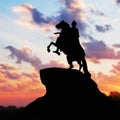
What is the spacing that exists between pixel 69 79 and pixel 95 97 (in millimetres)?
2491

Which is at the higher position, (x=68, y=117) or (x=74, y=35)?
(x=74, y=35)

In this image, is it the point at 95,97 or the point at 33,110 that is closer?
the point at 95,97

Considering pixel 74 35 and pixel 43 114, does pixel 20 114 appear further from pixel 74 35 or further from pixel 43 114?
pixel 74 35

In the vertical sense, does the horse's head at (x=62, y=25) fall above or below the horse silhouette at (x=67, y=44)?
above

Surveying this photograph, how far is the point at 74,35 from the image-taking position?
3184 centimetres

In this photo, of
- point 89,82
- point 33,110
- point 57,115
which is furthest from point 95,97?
point 33,110

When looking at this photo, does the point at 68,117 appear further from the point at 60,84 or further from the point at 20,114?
the point at 20,114

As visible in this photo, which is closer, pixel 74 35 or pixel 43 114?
pixel 74 35

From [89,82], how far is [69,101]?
90.1 inches

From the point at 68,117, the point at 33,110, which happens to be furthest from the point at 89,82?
the point at 33,110

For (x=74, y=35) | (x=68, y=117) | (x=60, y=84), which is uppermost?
(x=74, y=35)

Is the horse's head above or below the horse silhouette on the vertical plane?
above

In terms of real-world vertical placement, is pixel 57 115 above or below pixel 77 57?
below

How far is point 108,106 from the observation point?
32938 mm
